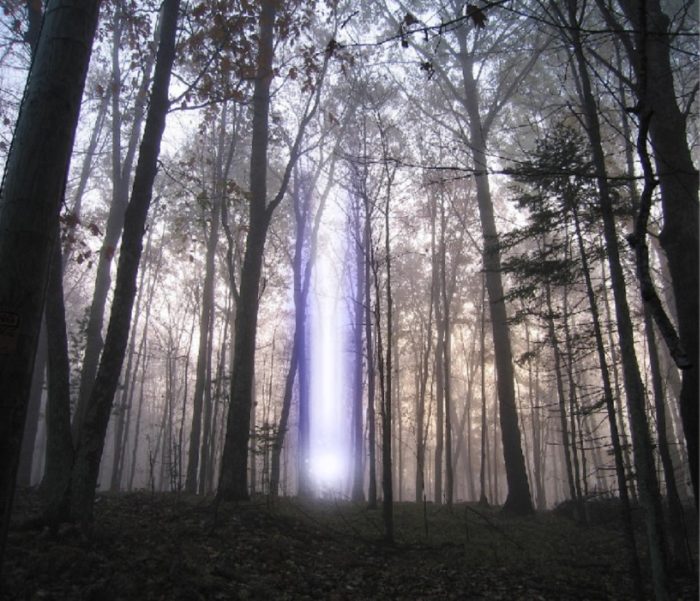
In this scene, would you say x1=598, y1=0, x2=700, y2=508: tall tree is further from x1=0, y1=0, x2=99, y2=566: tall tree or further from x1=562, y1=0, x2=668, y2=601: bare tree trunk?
x1=0, y1=0, x2=99, y2=566: tall tree

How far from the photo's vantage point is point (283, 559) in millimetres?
6609

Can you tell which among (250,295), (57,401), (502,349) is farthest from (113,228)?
(502,349)

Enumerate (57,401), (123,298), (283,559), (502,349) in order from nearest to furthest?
(123,298) < (57,401) < (283,559) < (502,349)

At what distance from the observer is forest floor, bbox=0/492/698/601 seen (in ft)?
15.4

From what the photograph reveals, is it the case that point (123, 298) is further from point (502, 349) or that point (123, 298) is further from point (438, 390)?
point (438, 390)

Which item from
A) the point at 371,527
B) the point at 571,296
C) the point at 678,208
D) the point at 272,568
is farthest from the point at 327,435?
the point at 678,208

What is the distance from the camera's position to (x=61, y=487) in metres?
5.89

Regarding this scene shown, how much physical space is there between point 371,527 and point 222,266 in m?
16.5

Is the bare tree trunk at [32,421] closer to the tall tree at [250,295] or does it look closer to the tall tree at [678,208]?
the tall tree at [250,295]

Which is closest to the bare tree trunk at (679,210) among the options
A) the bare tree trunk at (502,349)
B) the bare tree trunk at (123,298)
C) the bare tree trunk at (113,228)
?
the bare tree trunk at (502,349)

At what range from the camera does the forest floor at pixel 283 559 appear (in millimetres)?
4695

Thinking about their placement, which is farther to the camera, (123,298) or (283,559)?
(283,559)

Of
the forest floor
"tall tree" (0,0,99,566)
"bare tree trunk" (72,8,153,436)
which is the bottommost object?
the forest floor

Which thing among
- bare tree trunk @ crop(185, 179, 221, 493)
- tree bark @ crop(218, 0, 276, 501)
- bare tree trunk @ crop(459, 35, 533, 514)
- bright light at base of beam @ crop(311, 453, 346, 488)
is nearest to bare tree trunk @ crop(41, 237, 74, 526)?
tree bark @ crop(218, 0, 276, 501)
